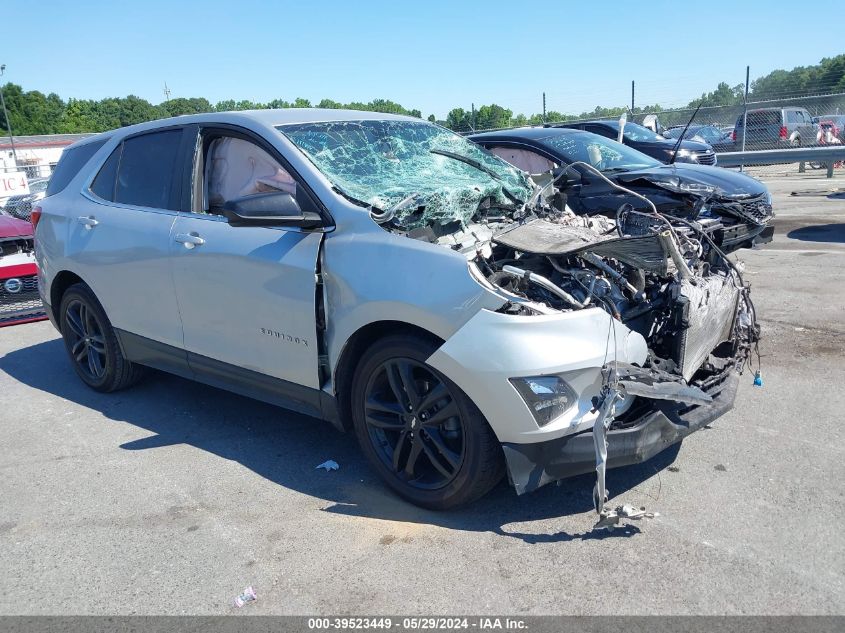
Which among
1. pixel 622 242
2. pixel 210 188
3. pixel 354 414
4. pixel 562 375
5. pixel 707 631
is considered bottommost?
pixel 707 631

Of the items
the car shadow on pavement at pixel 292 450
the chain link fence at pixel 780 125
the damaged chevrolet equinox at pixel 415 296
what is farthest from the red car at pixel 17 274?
the chain link fence at pixel 780 125

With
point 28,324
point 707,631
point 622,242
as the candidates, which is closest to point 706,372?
point 622,242

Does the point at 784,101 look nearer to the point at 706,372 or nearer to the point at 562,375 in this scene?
the point at 706,372

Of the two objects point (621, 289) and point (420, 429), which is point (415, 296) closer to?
point (420, 429)

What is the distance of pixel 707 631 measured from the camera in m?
2.52

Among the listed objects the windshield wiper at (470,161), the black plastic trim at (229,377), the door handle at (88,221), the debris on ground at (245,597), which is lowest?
the debris on ground at (245,597)

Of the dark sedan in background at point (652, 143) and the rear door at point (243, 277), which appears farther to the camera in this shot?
the dark sedan in background at point (652, 143)

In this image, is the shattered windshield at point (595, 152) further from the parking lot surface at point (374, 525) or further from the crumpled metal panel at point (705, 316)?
the crumpled metal panel at point (705, 316)

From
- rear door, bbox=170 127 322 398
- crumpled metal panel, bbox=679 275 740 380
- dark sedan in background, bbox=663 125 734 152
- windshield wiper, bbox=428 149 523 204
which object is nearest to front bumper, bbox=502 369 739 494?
crumpled metal panel, bbox=679 275 740 380

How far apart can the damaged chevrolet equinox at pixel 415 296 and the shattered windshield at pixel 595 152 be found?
3330 mm

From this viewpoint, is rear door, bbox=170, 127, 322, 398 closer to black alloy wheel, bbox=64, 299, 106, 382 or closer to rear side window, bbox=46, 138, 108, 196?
black alloy wheel, bbox=64, 299, 106, 382

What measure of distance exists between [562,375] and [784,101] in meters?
19.7

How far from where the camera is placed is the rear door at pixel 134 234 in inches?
179

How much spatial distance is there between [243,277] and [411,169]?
120cm
